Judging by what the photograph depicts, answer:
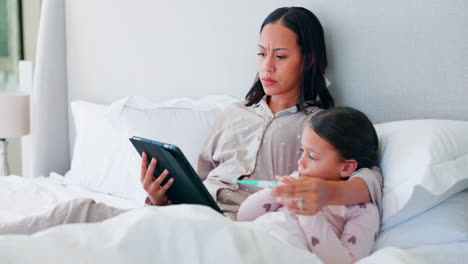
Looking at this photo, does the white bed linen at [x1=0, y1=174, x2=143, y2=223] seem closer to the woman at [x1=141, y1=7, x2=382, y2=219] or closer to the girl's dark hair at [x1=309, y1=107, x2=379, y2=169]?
the woman at [x1=141, y1=7, x2=382, y2=219]

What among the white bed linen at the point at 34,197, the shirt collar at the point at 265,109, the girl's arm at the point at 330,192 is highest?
the shirt collar at the point at 265,109

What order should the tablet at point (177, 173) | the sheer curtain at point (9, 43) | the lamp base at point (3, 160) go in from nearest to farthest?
the tablet at point (177, 173)
the lamp base at point (3, 160)
the sheer curtain at point (9, 43)

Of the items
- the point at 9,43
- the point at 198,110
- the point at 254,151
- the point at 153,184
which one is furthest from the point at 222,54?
the point at 9,43

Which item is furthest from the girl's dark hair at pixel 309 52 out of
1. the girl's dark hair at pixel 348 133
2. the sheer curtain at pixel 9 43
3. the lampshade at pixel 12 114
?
the sheer curtain at pixel 9 43

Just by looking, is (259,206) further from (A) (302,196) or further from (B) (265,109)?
(B) (265,109)

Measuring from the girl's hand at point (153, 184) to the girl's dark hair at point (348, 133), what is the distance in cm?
41

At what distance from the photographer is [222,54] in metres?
2.03

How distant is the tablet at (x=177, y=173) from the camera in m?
1.19

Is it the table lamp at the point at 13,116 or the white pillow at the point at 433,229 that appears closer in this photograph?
the white pillow at the point at 433,229

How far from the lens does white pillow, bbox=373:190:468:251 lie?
1.11 metres

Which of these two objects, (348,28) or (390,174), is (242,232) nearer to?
(390,174)

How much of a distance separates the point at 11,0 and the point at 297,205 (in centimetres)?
268

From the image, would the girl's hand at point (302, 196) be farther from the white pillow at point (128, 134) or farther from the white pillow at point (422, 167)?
the white pillow at point (128, 134)

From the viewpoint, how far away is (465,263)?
3.44 ft
